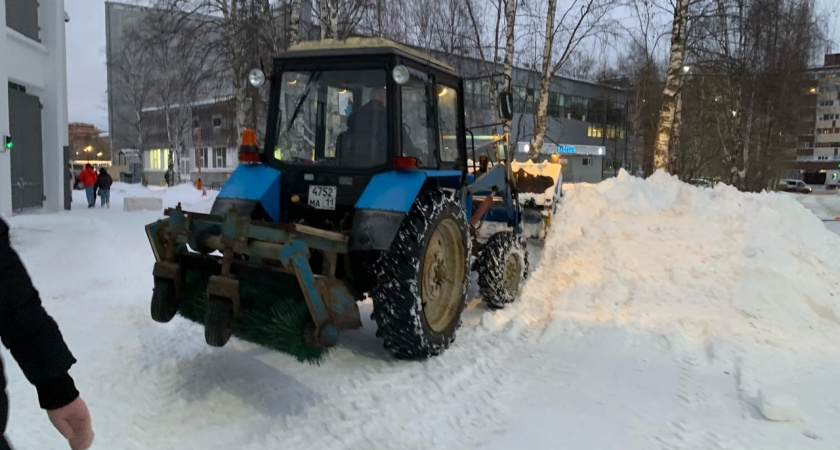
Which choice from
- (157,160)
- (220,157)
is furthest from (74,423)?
(157,160)

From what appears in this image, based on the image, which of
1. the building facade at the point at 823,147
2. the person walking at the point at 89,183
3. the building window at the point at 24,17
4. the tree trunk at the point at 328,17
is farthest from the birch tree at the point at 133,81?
the building facade at the point at 823,147

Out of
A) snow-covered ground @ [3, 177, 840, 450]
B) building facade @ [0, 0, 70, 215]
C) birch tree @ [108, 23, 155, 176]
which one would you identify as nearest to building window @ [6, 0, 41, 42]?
building facade @ [0, 0, 70, 215]

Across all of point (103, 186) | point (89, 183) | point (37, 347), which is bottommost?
point (103, 186)

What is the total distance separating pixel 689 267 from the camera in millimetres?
6934

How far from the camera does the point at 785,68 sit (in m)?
27.4

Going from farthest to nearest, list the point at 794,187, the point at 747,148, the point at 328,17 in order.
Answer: the point at 794,187
the point at 747,148
the point at 328,17

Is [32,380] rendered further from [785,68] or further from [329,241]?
[785,68]

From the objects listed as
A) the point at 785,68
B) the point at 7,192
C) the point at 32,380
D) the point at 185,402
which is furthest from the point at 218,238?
the point at 785,68

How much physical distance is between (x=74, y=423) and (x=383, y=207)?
298 cm

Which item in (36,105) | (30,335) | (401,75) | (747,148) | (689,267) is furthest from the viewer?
(747,148)

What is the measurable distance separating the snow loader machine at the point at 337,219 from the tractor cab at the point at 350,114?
0.04ft

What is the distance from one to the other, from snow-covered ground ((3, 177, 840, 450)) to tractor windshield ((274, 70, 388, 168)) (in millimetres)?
1684

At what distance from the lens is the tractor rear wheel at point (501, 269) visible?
21.8 ft

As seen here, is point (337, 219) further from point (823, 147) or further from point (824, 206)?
point (823, 147)
